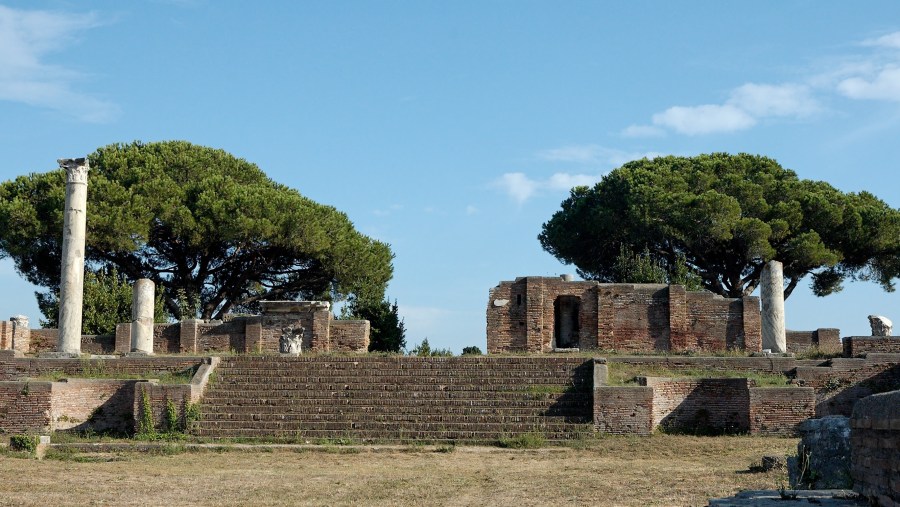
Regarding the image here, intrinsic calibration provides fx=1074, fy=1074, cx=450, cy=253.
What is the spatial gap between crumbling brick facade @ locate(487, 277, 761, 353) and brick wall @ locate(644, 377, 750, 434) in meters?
8.30

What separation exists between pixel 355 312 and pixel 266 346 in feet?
20.1

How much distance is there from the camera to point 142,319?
1070 inches

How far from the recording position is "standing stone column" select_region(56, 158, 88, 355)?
84.1ft

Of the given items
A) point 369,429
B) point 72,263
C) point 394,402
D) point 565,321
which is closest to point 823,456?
point 369,429

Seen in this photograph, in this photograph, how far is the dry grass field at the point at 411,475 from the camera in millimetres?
12906

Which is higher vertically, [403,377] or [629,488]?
[403,377]

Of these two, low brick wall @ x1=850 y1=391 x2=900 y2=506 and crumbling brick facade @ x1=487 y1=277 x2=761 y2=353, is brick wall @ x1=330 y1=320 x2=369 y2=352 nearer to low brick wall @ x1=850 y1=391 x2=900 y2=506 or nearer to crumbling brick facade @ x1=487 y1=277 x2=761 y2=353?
crumbling brick facade @ x1=487 y1=277 x2=761 y2=353

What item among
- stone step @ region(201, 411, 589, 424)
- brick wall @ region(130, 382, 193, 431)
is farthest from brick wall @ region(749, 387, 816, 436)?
brick wall @ region(130, 382, 193, 431)

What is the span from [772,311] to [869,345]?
2515 millimetres

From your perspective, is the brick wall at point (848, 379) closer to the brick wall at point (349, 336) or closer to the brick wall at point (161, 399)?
the brick wall at point (349, 336)

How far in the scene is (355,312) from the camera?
34.9 metres

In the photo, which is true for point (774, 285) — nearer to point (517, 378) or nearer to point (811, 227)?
point (517, 378)

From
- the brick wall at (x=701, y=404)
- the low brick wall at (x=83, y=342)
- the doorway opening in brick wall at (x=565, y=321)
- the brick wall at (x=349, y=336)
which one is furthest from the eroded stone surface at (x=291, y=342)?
the brick wall at (x=701, y=404)

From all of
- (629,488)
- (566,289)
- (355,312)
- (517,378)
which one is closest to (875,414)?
(629,488)
